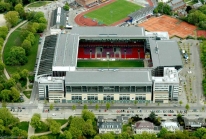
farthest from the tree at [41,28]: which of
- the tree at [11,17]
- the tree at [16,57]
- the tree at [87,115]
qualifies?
the tree at [87,115]

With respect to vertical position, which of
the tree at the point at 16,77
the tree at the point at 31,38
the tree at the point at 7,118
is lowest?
the tree at the point at 7,118

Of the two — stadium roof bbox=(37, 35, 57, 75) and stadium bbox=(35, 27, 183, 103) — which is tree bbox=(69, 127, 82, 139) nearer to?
stadium bbox=(35, 27, 183, 103)

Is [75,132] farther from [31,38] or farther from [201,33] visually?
[201,33]

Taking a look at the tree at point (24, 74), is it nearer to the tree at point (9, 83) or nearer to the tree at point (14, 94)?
the tree at point (9, 83)

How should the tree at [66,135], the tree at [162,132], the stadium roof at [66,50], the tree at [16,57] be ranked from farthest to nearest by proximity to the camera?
the tree at [16,57] < the stadium roof at [66,50] < the tree at [162,132] < the tree at [66,135]

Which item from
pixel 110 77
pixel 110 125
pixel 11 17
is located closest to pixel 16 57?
pixel 11 17

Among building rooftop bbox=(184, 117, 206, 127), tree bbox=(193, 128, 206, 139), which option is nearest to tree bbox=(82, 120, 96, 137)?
building rooftop bbox=(184, 117, 206, 127)

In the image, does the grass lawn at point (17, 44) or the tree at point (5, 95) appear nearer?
the tree at point (5, 95)
